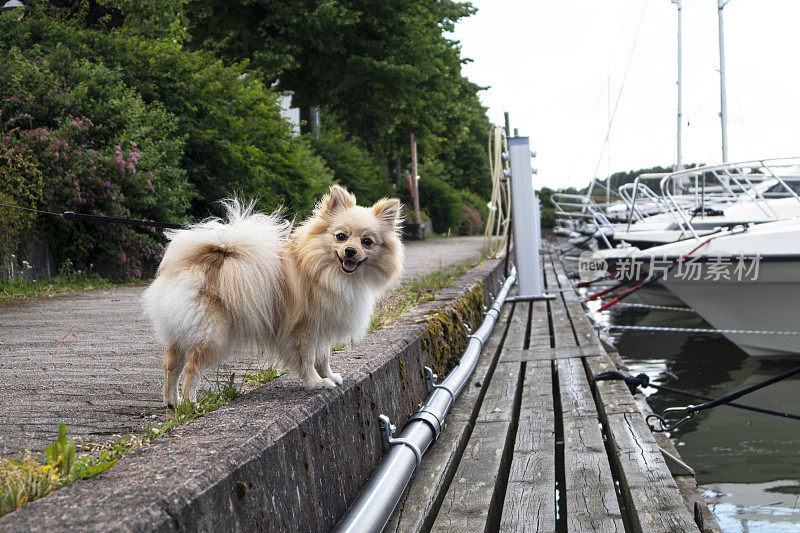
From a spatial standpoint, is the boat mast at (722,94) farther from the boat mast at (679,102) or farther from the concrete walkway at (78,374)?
the concrete walkway at (78,374)

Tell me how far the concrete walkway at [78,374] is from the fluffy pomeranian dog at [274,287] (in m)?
0.34

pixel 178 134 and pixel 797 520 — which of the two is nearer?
pixel 797 520

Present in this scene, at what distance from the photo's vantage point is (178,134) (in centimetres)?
1270

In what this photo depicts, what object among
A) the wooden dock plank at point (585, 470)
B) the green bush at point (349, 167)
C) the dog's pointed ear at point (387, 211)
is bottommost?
the wooden dock plank at point (585, 470)

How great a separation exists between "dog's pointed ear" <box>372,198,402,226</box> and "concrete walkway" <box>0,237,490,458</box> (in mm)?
1323

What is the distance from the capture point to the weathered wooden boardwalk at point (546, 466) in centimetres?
333

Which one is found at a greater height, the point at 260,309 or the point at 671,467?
the point at 260,309

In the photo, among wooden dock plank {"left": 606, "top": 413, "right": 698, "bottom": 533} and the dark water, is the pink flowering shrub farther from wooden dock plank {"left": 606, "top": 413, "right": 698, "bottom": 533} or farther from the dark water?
wooden dock plank {"left": 606, "top": 413, "right": 698, "bottom": 533}

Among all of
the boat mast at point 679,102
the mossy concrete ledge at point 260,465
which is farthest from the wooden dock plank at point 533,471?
the boat mast at point 679,102

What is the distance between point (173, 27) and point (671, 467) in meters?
12.8

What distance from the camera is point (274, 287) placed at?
3611mm

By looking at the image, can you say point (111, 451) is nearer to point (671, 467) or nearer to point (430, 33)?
point (671, 467)

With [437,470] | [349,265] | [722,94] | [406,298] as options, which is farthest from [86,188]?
[722,94]

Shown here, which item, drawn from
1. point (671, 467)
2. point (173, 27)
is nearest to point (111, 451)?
point (671, 467)
